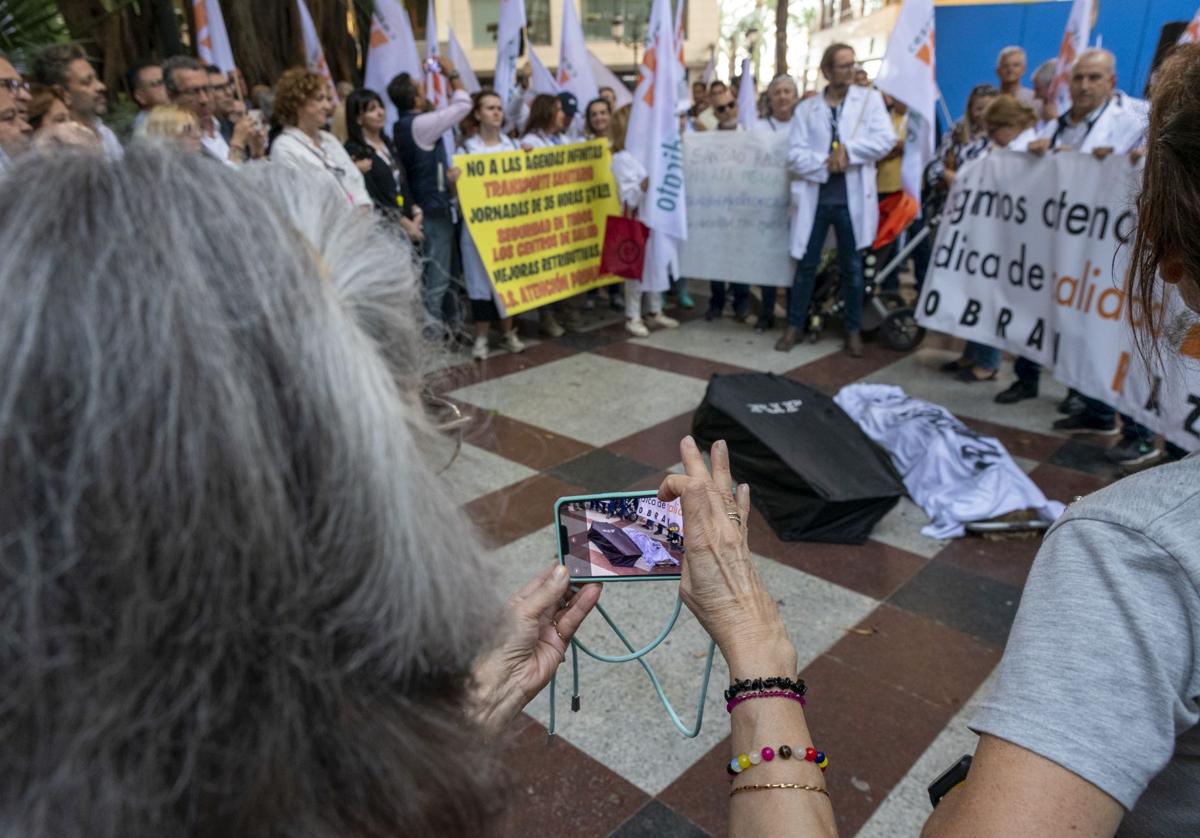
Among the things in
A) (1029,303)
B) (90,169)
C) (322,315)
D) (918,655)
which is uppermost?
(90,169)

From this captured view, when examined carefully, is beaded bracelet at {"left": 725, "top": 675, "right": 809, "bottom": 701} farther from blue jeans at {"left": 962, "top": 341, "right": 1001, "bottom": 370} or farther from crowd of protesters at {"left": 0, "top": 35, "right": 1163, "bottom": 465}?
blue jeans at {"left": 962, "top": 341, "right": 1001, "bottom": 370}

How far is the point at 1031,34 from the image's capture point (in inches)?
448

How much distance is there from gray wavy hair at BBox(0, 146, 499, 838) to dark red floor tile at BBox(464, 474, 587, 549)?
2.80 metres

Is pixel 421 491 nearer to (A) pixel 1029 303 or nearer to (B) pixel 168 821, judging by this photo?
(B) pixel 168 821

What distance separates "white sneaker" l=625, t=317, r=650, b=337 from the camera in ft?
22.5

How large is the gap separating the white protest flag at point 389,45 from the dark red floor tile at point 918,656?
6.82 meters

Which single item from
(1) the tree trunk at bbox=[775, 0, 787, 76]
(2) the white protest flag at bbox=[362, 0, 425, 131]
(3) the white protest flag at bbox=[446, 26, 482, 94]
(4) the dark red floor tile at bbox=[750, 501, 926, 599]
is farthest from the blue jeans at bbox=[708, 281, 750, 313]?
(1) the tree trunk at bbox=[775, 0, 787, 76]

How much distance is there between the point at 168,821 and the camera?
56cm

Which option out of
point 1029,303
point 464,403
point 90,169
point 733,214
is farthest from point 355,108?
point 90,169

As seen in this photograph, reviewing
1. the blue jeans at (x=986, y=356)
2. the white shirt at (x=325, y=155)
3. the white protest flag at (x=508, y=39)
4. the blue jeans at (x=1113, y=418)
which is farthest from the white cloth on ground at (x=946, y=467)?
the white protest flag at (x=508, y=39)

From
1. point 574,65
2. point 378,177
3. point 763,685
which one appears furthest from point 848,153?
point 763,685

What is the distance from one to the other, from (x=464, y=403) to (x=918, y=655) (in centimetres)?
323

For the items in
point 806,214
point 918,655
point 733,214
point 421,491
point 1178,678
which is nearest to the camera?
point 421,491

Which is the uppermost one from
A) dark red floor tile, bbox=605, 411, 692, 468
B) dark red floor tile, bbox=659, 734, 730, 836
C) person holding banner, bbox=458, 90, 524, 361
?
person holding banner, bbox=458, 90, 524, 361
